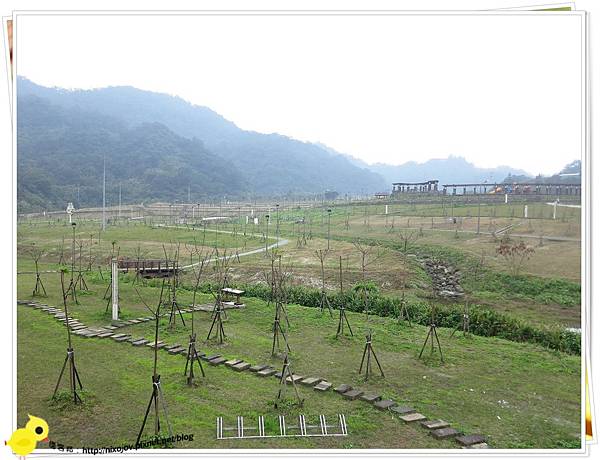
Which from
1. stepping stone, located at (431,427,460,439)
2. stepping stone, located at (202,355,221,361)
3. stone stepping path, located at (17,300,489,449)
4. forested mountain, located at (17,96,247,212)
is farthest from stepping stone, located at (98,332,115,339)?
forested mountain, located at (17,96,247,212)

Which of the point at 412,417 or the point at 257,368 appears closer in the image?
the point at 412,417

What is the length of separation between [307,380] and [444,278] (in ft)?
32.9

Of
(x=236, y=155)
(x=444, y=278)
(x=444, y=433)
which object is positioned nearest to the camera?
(x=444, y=433)

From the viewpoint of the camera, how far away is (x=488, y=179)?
91.0 ft

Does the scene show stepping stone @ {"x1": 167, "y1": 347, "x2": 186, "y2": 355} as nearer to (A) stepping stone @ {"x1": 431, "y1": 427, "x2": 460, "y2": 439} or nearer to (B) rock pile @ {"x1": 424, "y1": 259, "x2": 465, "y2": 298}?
(A) stepping stone @ {"x1": 431, "y1": 427, "x2": 460, "y2": 439}

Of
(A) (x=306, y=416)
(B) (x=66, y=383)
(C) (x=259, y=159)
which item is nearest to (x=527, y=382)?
(A) (x=306, y=416)

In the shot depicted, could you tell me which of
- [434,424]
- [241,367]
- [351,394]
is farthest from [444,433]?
[241,367]

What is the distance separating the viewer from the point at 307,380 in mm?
6918

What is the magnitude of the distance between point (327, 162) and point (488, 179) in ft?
137

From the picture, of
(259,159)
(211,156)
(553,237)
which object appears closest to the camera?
(553,237)

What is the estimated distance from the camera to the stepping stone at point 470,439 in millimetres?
5316

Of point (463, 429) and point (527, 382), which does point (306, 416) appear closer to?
point (463, 429)

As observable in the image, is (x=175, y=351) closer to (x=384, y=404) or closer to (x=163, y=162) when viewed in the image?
(x=384, y=404)

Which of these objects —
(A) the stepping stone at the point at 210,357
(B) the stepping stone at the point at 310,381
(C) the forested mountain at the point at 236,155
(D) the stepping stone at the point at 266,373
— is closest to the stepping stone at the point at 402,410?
(B) the stepping stone at the point at 310,381
